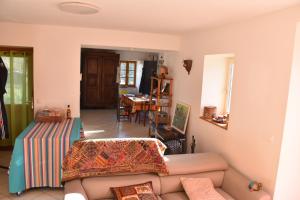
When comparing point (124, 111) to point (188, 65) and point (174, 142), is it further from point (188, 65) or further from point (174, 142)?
point (188, 65)

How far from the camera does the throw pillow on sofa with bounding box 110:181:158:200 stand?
2.44 meters

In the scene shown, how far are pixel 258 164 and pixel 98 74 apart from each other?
685 centimetres

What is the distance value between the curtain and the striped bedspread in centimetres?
156

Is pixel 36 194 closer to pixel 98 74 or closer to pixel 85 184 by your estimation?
pixel 85 184

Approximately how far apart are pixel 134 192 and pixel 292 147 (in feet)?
5.49

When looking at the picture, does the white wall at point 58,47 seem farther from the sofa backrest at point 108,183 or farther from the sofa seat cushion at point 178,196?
the sofa seat cushion at point 178,196

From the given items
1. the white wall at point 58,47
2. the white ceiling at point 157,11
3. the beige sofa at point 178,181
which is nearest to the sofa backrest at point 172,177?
the beige sofa at point 178,181

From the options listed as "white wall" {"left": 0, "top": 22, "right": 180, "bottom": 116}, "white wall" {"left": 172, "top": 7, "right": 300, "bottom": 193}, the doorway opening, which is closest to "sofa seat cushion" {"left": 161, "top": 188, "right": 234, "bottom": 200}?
"white wall" {"left": 172, "top": 7, "right": 300, "bottom": 193}

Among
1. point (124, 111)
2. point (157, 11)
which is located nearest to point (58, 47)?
point (157, 11)

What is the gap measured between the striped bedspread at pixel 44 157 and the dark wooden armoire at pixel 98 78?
216 inches

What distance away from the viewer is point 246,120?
118 inches

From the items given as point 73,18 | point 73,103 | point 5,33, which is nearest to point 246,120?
point 73,18

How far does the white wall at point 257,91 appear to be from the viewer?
8.20 feet

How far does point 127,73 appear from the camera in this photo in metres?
9.16
